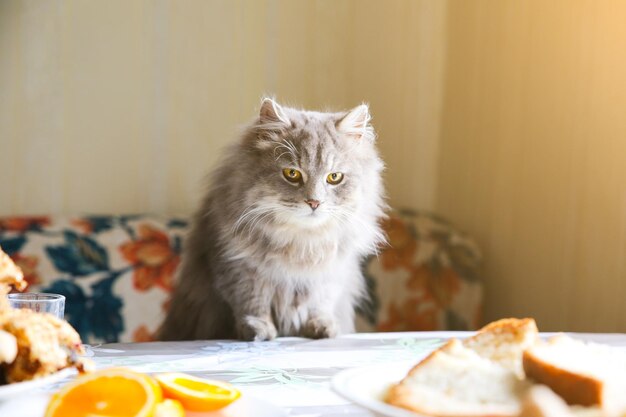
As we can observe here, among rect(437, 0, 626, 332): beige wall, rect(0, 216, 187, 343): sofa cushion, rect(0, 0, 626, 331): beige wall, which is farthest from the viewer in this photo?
rect(0, 216, 187, 343): sofa cushion

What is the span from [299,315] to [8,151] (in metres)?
1.57

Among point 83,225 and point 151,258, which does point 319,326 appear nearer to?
point 151,258

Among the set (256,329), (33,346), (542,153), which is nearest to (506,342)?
(33,346)

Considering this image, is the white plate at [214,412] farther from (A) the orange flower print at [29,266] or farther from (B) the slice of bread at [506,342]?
(A) the orange flower print at [29,266]

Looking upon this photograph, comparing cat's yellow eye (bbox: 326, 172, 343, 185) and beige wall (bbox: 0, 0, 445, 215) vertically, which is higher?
beige wall (bbox: 0, 0, 445, 215)

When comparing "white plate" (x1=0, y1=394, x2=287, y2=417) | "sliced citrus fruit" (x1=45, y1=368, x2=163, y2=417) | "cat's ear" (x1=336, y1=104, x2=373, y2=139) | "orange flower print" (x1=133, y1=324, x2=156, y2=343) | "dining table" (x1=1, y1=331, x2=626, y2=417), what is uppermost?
"cat's ear" (x1=336, y1=104, x2=373, y2=139)

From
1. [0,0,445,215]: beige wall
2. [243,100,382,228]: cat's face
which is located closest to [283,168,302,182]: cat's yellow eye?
[243,100,382,228]: cat's face

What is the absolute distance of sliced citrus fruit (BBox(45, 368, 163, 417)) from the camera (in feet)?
2.29

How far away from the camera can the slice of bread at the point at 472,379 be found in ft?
2.30

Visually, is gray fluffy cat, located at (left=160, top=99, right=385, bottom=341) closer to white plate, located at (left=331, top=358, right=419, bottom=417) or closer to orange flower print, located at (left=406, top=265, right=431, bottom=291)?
white plate, located at (left=331, top=358, right=419, bottom=417)

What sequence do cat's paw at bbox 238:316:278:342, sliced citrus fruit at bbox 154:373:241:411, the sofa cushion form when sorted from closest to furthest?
sliced citrus fruit at bbox 154:373:241:411, cat's paw at bbox 238:316:278:342, the sofa cushion

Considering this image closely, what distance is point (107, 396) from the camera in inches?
28.5

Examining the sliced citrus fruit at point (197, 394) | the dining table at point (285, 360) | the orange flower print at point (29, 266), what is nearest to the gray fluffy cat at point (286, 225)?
the dining table at point (285, 360)

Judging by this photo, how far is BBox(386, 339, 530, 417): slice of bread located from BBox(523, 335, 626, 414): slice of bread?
0.02 m
